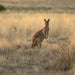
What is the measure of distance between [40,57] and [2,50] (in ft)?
5.18

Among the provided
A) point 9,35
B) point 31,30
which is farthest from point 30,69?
point 31,30

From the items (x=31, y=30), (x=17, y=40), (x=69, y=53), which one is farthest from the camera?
(x=31, y=30)

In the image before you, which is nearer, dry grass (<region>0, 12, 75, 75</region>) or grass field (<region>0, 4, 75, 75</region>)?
grass field (<region>0, 4, 75, 75</region>)

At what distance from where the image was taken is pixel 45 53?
10.1 metres

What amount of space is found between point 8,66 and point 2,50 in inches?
81.4

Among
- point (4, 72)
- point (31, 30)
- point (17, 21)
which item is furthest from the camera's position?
point (17, 21)

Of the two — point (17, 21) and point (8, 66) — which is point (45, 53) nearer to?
point (8, 66)

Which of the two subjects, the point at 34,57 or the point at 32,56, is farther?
the point at 32,56

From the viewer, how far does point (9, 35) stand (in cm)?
1403

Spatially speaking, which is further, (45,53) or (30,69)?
(45,53)

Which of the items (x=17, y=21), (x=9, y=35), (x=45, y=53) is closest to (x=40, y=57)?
(x=45, y=53)

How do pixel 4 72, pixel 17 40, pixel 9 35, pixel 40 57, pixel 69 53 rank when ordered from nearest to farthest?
pixel 4 72 < pixel 69 53 < pixel 40 57 < pixel 17 40 < pixel 9 35

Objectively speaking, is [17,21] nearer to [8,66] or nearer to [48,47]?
[48,47]

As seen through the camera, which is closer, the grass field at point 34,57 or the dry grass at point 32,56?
the grass field at point 34,57
